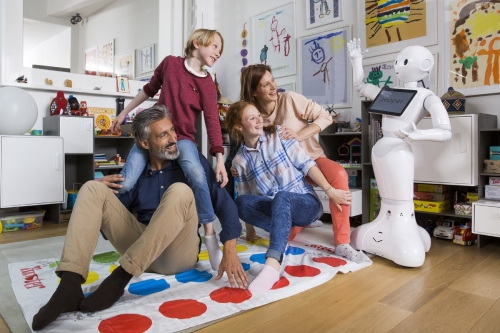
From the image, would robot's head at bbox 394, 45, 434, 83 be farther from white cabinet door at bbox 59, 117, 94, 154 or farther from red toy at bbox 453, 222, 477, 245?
white cabinet door at bbox 59, 117, 94, 154

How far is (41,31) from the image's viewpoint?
3.63 m

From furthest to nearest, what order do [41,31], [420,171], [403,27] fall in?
[41,31] → [403,27] → [420,171]

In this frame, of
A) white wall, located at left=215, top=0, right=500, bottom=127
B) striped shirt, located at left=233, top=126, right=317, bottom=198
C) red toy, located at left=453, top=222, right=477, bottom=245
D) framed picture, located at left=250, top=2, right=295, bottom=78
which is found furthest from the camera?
framed picture, located at left=250, top=2, right=295, bottom=78

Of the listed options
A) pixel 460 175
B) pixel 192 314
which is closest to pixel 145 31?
pixel 460 175

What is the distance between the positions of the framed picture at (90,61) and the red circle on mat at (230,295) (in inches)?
123

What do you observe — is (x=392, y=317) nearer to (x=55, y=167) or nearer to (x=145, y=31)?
(x=55, y=167)

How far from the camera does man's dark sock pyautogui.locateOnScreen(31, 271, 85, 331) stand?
1192 millimetres

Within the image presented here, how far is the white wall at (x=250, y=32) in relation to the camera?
110 inches

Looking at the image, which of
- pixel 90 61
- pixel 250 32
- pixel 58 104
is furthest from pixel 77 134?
pixel 250 32

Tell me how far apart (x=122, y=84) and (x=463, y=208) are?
10.8ft

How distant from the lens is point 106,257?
215 centimetres

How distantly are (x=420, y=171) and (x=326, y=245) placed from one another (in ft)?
2.67

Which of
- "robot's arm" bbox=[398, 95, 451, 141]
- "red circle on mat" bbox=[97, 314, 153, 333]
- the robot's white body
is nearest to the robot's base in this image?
the robot's white body

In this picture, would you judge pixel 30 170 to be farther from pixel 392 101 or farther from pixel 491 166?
pixel 491 166
